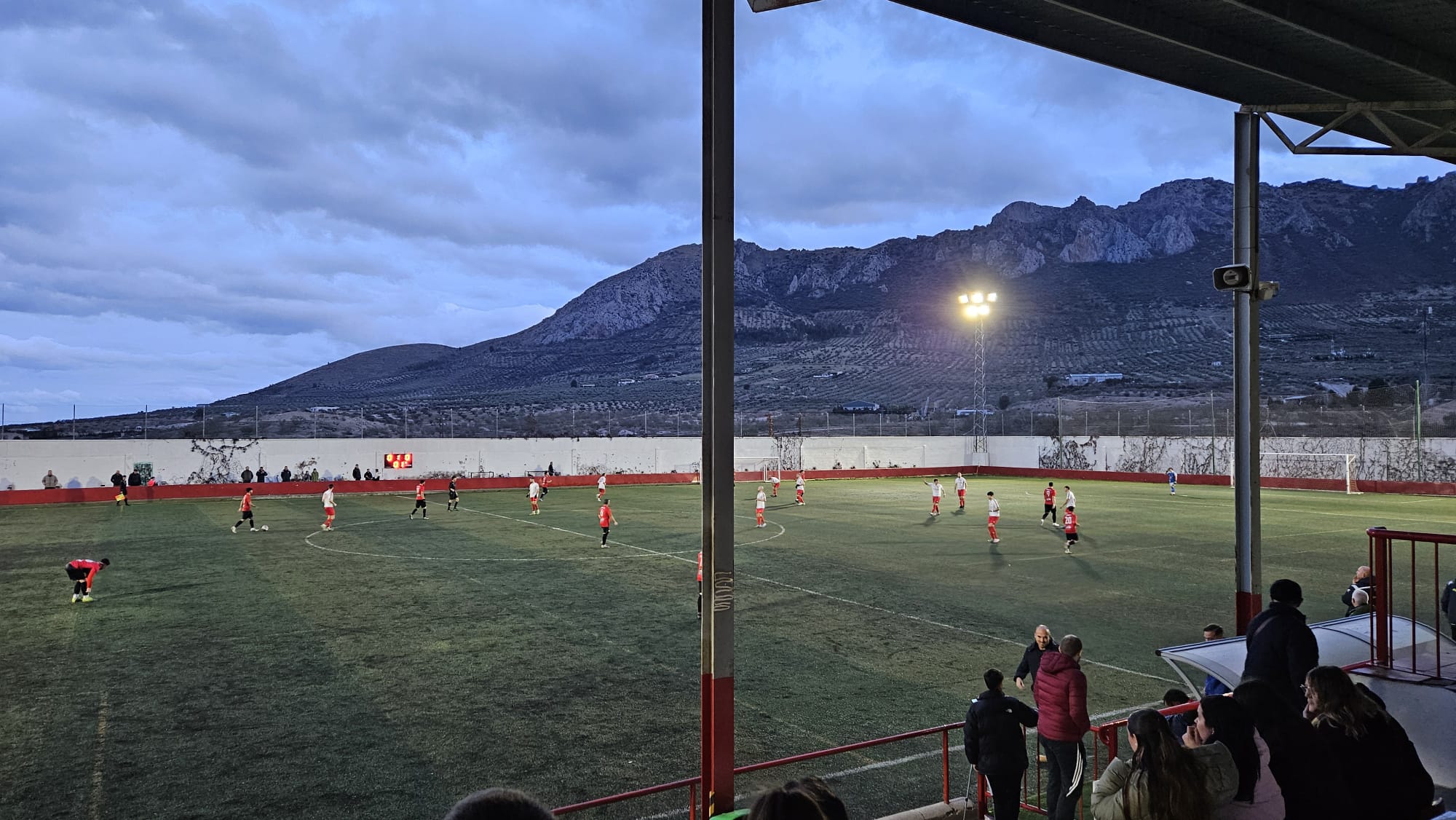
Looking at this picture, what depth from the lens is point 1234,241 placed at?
13.8m

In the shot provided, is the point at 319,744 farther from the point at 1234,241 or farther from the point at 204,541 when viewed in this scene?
the point at 204,541

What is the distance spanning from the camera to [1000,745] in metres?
6.98

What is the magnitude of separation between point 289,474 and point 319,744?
42.9 metres

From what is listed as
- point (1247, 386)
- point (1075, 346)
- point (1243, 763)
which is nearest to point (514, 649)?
point (1243, 763)

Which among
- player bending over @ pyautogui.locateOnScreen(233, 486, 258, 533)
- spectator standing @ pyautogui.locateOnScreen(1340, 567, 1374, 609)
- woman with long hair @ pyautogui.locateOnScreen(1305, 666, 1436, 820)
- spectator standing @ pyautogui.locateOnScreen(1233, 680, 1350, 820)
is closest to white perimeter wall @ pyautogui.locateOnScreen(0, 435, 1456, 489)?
player bending over @ pyautogui.locateOnScreen(233, 486, 258, 533)

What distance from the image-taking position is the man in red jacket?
7258 mm

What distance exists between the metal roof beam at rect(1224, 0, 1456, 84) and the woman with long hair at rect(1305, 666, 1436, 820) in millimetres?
8460

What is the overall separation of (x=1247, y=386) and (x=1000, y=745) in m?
8.92

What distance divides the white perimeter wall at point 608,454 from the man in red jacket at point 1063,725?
47.8 meters

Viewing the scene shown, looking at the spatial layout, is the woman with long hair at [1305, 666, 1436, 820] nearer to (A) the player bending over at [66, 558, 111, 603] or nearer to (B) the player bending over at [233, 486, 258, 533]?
(A) the player bending over at [66, 558, 111, 603]

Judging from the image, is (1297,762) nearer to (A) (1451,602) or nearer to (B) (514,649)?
(A) (1451,602)

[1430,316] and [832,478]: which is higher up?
[1430,316]

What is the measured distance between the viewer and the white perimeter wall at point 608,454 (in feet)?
140

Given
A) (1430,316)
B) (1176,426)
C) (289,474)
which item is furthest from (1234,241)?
(1430,316)
